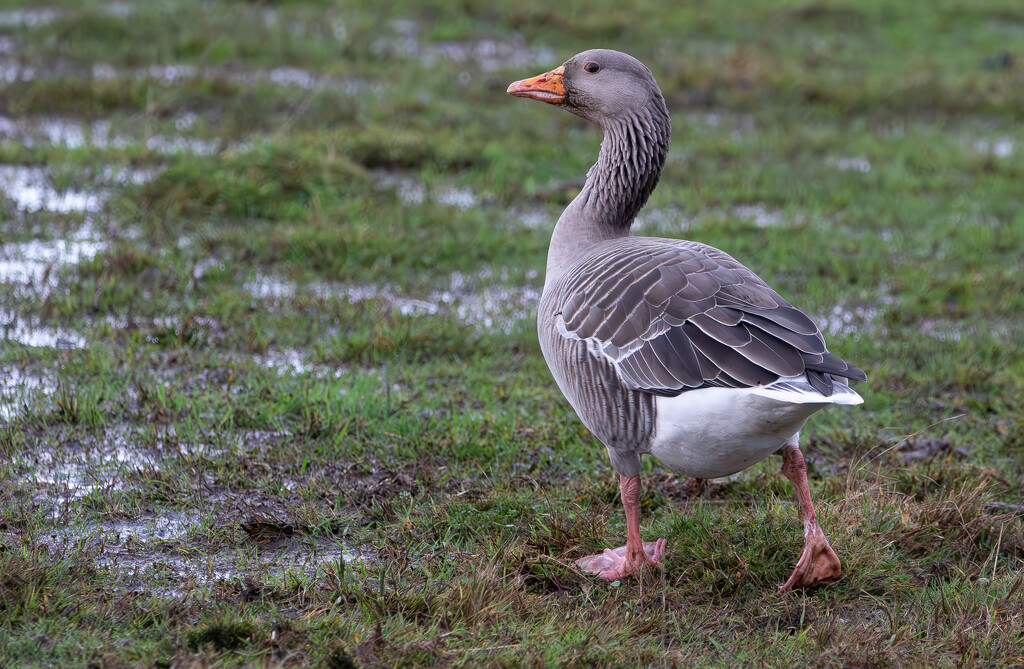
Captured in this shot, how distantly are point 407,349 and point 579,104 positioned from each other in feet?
6.14

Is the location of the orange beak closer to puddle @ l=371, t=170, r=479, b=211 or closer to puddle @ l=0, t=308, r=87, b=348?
puddle @ l=0, t=308, r=87, b=348

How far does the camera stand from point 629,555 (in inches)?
143

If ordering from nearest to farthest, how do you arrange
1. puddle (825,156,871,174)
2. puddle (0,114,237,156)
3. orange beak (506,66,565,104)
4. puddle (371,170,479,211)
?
orange beak (506,66,565,104) < puddle (371,170,479,211) < puddle (0,114,237,156) < puddle (825,156,871,174)

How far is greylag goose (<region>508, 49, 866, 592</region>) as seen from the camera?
321 centimetres

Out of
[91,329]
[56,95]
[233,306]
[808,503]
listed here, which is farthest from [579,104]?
[56,95]

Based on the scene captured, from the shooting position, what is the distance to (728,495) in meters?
4.41

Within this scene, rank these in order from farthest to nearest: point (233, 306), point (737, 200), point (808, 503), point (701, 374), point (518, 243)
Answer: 1. point (737, 200)
2. point (518, 243)
3. point (233, 306)
4. point (808, 503)
5. point (701, 374)

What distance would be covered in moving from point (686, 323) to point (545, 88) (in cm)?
162

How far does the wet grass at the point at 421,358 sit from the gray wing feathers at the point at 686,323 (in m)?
0.81

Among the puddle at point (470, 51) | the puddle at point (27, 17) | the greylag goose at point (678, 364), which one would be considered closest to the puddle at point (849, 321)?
the greylag goose at point (678, 364)

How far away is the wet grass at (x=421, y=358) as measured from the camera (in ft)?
10.8

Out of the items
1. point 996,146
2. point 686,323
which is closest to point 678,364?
point 686,323

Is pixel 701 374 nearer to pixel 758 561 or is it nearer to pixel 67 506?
pixel 758 561

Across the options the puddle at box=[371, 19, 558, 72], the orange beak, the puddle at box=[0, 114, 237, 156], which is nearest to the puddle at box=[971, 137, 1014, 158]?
the puddle at box=[371, 19, 558, 72]
